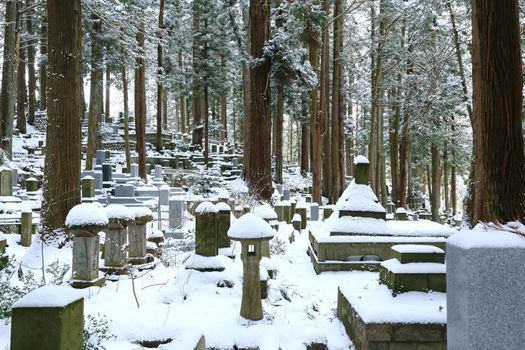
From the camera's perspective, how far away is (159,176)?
23.3m

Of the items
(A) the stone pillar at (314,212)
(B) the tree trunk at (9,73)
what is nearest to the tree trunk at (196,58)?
(B) the tree trunk at (9,73)

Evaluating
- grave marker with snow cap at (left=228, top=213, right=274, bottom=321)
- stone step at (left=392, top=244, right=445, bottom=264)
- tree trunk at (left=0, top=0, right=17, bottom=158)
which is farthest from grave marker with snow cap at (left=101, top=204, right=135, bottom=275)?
tree trunk at (left=0, top=0, right=17, bottom=158)

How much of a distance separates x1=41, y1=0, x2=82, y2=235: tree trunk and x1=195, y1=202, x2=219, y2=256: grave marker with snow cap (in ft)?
9.15

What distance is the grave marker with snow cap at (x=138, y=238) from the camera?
6594 millimetres

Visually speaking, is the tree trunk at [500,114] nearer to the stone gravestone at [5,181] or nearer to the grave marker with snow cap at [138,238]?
the grave marker with snow cap at [138,238]

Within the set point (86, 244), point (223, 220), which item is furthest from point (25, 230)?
point (223, 220)

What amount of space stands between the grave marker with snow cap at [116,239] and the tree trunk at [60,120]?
1.71 meters

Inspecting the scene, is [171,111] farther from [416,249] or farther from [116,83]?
[416,249]

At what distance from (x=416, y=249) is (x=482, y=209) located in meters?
1.84

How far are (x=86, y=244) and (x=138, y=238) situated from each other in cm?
144

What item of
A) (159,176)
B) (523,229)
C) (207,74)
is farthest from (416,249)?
(207,74)

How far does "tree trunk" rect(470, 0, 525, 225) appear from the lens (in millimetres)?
3613

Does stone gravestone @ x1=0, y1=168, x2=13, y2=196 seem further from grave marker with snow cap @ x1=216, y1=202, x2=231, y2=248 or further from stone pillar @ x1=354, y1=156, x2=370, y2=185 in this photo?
stone pillar @ x1=354, y1=156, x2=370, y2=185

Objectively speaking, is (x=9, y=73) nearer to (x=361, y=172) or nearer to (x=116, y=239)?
(x=116, y=239)
